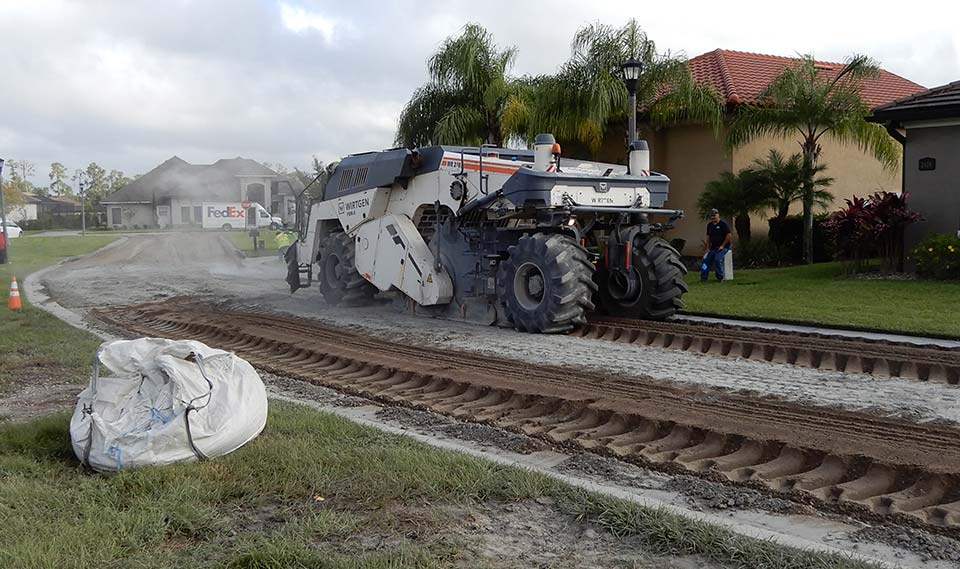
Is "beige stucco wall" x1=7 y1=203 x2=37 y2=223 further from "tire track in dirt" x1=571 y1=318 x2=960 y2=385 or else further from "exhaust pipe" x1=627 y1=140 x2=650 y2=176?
"tire track in dirt" x1=571 y1=318 x2=960 y2=385

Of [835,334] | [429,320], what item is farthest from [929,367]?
[429,320]

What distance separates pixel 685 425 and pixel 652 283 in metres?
5.99

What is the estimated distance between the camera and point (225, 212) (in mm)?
52500

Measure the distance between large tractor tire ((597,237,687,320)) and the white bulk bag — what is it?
732cm

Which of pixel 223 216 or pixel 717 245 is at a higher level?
pixel 223 216

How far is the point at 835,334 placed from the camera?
1097 centimetres

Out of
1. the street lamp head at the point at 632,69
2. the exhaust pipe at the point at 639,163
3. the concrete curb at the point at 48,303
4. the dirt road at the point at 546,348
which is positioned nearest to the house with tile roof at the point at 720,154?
the street lamp head at the point at 632,69

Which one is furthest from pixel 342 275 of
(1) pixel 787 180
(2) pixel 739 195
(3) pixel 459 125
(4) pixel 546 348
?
(1) pixel 787 180

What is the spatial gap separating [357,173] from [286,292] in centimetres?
447

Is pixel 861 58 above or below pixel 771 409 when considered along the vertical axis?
above

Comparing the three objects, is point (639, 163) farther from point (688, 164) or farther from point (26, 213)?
point (26, 213)

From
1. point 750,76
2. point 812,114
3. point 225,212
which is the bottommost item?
point 225,212

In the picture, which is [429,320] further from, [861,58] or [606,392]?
[861,58]

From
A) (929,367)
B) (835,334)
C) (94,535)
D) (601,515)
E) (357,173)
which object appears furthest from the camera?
(357,173)
